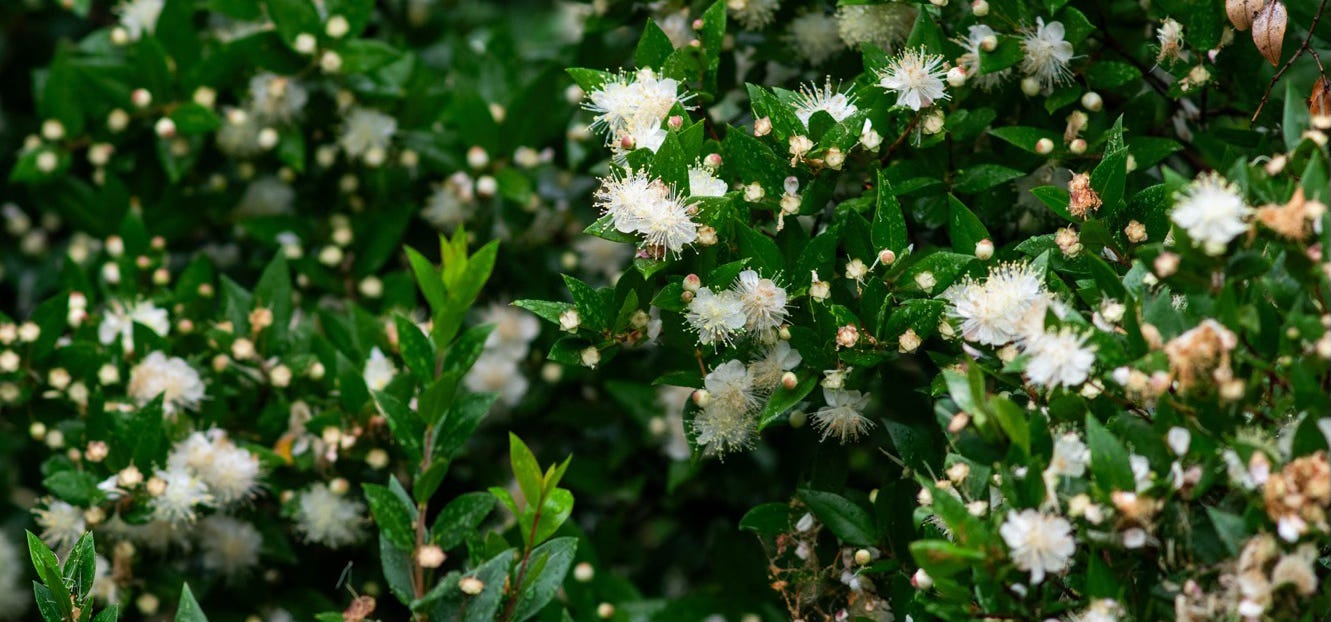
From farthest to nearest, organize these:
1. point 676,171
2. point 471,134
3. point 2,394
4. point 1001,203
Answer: point 471,134 < point 2,394 < point 1001,203 < point 676,171

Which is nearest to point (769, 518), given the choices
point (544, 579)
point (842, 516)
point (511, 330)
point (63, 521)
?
point (842, 516)

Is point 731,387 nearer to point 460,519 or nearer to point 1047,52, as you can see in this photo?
point 460,519

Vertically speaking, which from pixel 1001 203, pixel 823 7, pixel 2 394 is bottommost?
pixel 2 394

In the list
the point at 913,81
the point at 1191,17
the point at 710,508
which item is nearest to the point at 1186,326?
the point at 913,81

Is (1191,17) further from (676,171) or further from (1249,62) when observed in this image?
(676,171)

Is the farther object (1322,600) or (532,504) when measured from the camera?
(532,504)

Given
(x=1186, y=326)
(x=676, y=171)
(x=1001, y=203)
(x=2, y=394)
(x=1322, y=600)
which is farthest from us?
(x=2, y=394)
